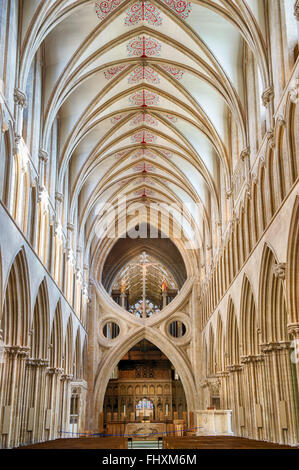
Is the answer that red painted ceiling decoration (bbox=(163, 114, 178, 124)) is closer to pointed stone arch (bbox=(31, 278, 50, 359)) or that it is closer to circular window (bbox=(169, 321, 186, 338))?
pointed stone arch (bbox=(31, 278, 50, 359))

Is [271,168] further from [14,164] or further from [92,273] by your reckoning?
[92,273]

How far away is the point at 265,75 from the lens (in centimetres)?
1582

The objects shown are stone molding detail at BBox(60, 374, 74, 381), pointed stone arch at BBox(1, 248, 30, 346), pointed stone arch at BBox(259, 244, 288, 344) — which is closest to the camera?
pointed stone arch at BBox(1, 248, 30, 346)

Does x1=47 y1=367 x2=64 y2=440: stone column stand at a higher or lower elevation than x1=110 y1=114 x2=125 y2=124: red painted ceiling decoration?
lower

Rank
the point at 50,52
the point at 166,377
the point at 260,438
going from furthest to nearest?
the point at 166,377, the point at 50,52, the point at 260,438

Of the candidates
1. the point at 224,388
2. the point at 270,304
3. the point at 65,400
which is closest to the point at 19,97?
the point at 270,304

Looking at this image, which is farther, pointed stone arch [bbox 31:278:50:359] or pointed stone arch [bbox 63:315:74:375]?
pointed stone arch [bbox 63:315:74:375]

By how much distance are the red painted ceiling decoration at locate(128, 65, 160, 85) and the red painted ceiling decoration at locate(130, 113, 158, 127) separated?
303 centimetres

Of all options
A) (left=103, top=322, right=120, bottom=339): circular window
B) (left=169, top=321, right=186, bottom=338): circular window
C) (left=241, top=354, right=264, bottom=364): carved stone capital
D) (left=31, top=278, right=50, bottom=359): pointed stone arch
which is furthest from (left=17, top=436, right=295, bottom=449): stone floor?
(left=169, top=321, right=186, bottom=338): circular window

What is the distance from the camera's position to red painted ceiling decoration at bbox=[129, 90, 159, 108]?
25.2 m

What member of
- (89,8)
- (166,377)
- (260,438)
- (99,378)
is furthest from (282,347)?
(166,377)

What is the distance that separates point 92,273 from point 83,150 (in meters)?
10.5

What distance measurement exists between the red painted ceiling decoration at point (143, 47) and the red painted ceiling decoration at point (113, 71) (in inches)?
32.8

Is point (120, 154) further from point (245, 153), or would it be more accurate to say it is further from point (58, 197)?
point (245, 153)
